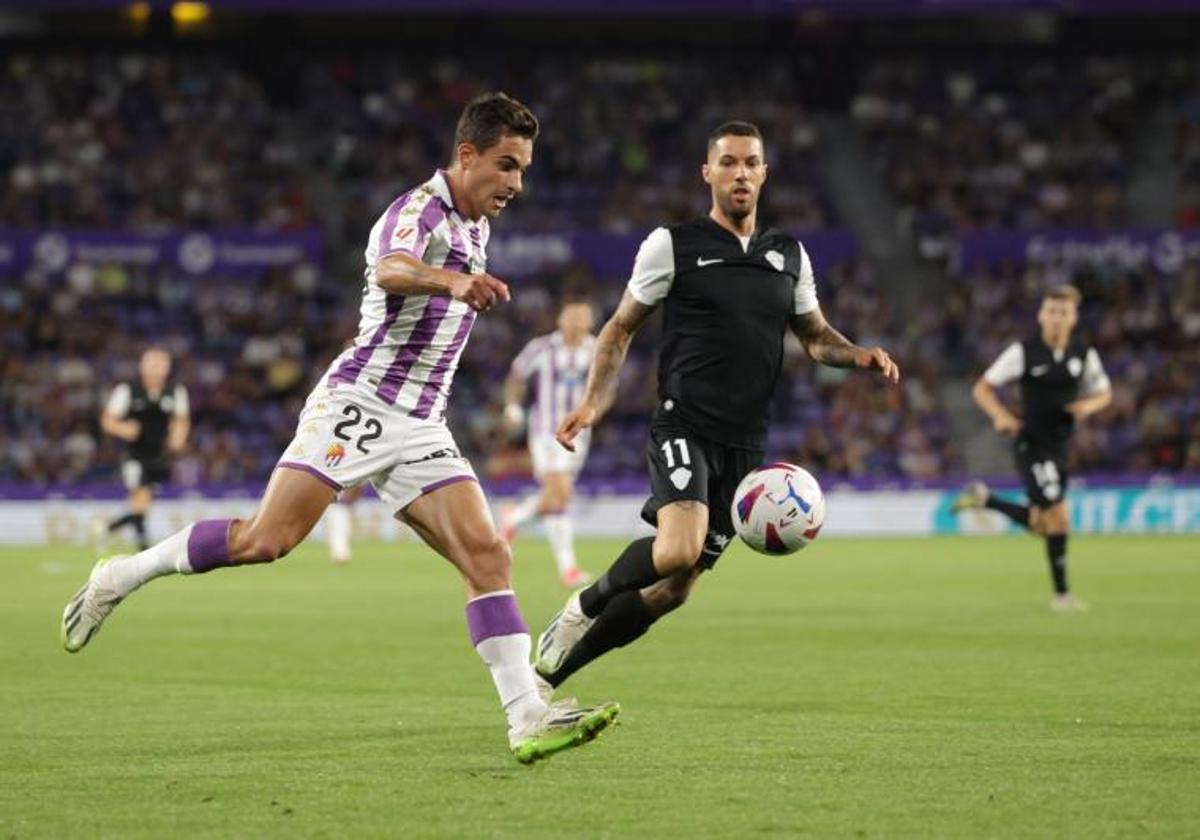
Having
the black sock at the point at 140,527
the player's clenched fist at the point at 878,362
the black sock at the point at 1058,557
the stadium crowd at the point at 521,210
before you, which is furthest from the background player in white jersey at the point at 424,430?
the stadium crowd at the point at 521,210

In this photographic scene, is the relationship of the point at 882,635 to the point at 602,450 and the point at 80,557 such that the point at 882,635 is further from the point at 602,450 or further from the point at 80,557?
the point at 602,450

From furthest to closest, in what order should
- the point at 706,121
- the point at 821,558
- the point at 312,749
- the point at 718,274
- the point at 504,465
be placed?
the point at 706,121
the point at 504,465
the point at 821,558
the point at 718,274
the point at 312,749

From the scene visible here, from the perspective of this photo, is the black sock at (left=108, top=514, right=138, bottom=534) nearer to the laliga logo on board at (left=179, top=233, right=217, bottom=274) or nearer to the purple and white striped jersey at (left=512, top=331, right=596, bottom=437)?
the purple and white striped jersey at (left=512, top=331, right=596, bottom=437)

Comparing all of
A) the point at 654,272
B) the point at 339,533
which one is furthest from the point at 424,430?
the point at 339,533

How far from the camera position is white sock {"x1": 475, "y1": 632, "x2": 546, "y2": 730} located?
25.5 ft

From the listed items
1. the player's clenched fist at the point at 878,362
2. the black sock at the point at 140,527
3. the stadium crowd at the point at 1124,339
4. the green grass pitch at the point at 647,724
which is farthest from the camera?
the stadium crowd at the point at 1124,339

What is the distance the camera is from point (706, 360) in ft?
31.2

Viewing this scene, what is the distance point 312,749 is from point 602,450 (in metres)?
24.4

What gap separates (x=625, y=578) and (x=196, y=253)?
2643 cm

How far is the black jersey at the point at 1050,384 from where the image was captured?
1647 centimetres

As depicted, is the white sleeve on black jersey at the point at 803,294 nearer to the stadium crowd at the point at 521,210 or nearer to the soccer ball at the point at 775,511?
the soccer ball at the point at 775,511

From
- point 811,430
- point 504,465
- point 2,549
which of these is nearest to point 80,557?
point 2,549

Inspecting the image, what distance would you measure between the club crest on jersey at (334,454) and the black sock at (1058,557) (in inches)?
365

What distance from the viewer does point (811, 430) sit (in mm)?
32625
